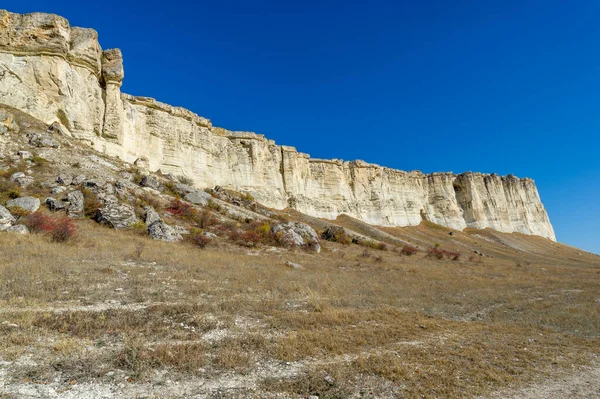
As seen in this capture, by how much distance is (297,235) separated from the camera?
72.8 feet

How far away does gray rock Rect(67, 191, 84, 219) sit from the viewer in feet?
54.9

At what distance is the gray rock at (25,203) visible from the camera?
1518 cm

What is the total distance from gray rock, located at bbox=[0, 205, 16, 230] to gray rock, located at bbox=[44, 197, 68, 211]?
252 centimetres

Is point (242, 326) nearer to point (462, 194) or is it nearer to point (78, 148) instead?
point (78, 148)

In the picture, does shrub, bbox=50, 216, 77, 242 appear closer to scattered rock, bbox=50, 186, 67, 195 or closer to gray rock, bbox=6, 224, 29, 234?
gray rock, bbox=6, 224, 29, 234

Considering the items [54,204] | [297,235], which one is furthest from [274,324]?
[54,204]

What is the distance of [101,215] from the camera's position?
1719 centimetres

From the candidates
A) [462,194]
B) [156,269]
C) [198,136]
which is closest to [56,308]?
[156,269]

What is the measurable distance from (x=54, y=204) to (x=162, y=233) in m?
6.00

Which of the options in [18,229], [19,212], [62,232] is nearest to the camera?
[62,232]

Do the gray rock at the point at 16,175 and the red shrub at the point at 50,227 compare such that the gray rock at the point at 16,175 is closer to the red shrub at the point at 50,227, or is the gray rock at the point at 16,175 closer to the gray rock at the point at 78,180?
the gray rock at the point at 78,180

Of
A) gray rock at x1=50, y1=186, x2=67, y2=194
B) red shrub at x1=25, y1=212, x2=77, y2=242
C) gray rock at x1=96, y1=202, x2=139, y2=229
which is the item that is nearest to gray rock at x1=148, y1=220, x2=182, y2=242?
gray rock at x1=96, y1=202, x2=139, y2=229

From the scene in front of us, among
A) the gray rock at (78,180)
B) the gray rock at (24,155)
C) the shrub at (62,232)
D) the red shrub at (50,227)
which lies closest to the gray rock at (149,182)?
the gray rock at (78,180)

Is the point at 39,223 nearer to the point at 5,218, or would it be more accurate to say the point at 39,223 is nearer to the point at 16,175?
the point at 5,218
